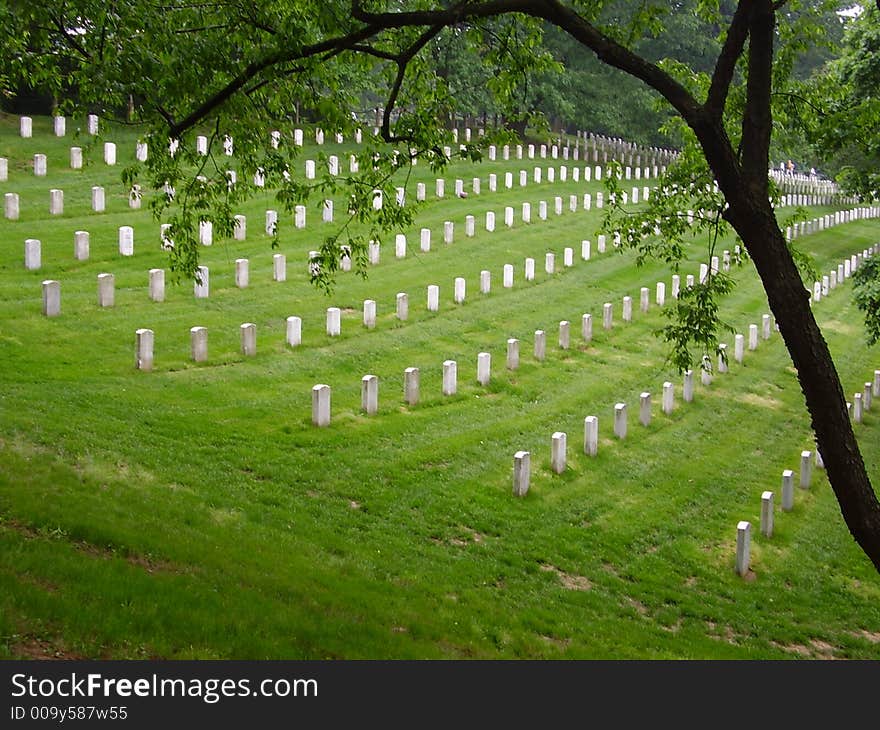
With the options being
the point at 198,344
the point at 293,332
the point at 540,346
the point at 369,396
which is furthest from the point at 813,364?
the point at 540,346

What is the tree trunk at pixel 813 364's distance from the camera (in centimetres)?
971

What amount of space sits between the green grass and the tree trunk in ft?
7.60

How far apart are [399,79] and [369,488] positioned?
5288 mm

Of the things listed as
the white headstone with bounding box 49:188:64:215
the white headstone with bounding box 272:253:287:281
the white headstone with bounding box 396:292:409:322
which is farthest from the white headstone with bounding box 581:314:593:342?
the white headstone with bounding box 49:188:64:215

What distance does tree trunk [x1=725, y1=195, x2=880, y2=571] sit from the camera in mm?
9711

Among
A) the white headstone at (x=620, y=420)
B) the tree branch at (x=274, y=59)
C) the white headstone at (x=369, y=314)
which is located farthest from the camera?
the white headstone at (x=369, y=314)

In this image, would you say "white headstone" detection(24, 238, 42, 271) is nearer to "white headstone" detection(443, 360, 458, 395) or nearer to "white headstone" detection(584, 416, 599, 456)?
Answer: "white headstone" detection(443, 360, 458, 395)

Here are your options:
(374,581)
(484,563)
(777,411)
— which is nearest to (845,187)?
(777,411)

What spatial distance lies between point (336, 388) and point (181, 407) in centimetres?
312

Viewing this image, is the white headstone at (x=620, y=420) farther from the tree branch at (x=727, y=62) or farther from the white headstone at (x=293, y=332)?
the tree branch at (x=727, y=62)

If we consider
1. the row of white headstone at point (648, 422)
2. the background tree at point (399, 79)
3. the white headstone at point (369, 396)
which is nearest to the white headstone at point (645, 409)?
the row of white headstone at point (648, 422)

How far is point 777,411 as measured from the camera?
22.6 meters

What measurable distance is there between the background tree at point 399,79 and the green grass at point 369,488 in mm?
2979

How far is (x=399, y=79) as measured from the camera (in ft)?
38.6
